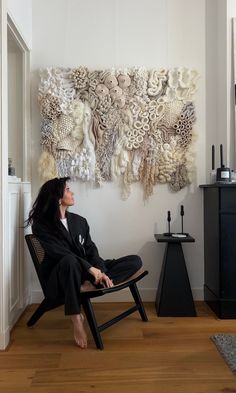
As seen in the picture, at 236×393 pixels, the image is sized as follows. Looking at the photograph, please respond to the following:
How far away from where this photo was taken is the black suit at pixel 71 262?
2105 mm

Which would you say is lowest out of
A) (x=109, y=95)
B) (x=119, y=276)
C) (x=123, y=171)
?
(x=119, y=276)

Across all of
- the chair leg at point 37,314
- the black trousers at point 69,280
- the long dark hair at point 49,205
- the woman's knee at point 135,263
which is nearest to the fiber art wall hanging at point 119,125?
the long dark hair at point 49,205

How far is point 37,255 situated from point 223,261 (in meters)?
1.30

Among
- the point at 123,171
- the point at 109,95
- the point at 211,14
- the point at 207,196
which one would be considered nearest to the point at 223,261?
the point at 207,196

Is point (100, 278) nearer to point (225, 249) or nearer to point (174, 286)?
point (174, 286)

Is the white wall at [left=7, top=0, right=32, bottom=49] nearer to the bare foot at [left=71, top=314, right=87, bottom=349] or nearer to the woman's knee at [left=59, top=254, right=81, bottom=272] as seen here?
the woman's knee at [left=59, top=254, right=81, bottom=272]

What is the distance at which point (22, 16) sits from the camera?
2629mm

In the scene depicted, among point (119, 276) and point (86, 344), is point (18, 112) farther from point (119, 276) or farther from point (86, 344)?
point (86, 344)

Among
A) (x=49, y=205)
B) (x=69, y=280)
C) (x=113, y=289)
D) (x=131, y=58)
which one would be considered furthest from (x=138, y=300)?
(x=131, y=58)

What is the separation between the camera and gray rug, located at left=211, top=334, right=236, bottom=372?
6.26ft

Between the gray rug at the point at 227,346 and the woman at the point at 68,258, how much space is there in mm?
665

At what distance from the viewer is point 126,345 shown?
2141 millimetres

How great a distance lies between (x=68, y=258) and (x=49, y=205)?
442mm

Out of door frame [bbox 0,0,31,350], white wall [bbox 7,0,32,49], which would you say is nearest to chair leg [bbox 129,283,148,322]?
door frame [bbox 0,0,31,350]
